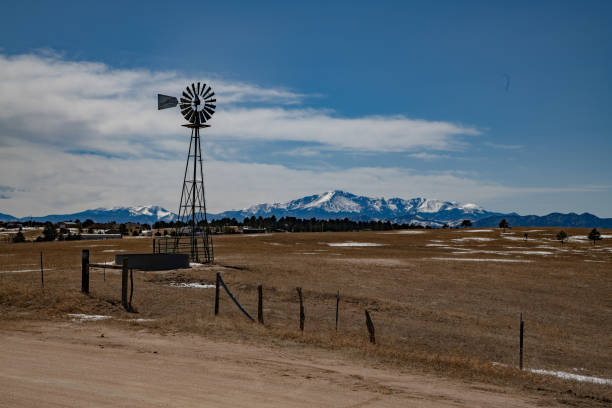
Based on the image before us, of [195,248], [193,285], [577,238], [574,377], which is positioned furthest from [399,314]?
[577,238]

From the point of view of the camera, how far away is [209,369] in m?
13.0

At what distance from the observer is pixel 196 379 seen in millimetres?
11867

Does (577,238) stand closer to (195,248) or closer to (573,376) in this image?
(195,248)

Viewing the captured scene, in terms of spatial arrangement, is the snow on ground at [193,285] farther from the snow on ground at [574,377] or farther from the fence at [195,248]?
the snow on ground at [574,377]

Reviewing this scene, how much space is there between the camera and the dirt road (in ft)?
33.4

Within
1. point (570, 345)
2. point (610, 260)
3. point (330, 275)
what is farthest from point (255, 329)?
point (610, 260)

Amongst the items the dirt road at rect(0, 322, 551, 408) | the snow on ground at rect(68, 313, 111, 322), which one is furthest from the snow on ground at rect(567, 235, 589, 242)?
the snow on ground at rect(68, 313, 111, 322)

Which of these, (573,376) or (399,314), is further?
(399,314)

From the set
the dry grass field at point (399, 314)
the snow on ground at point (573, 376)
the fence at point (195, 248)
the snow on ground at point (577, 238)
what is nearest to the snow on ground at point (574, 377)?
the snow on ground at point (573, 376)

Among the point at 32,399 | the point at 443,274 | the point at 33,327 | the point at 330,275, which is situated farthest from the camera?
the point at 443,274

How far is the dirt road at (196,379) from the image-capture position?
10195mm

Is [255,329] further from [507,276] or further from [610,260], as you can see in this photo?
[610,260]

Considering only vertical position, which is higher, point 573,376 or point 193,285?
point 193,285

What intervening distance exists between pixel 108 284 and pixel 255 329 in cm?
1498
